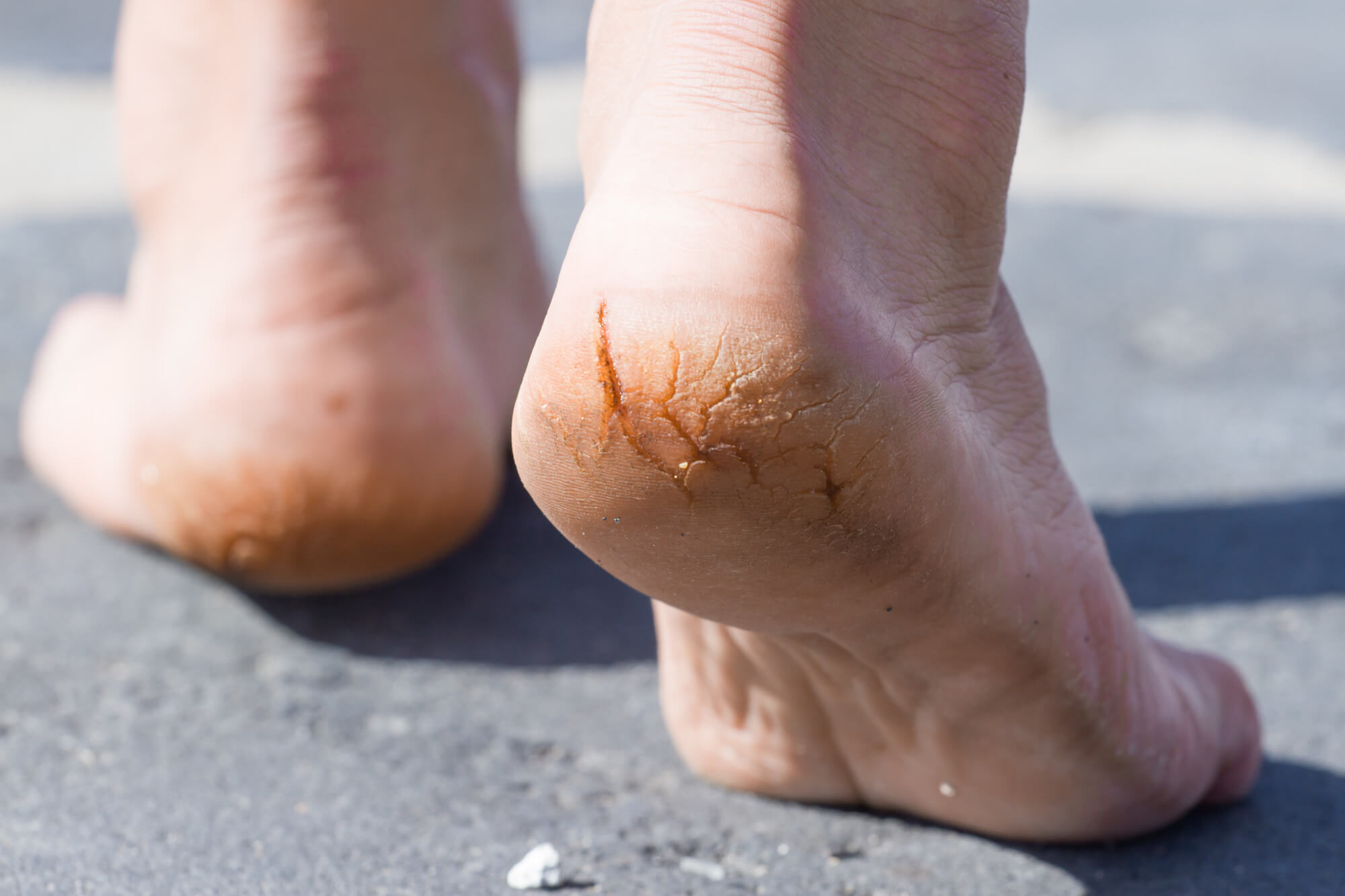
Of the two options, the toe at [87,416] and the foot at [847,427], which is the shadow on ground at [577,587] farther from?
the foot at [847,427]

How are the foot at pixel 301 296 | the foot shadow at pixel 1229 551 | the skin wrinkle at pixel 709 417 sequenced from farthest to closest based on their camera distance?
the foot shadow at pixel 1229 551 → the foot at pixel 301 296 → the skin wrinkle at pixel 709 417

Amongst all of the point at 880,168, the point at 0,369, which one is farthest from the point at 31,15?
the point at 880,168

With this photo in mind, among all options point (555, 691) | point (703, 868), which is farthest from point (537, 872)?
point (555, 691)

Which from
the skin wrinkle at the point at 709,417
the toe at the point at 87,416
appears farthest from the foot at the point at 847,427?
the toe at the point at 87,416

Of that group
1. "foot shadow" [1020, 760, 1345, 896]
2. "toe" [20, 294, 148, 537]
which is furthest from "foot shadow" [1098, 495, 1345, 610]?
"toe" [20, 294, 148, 537]

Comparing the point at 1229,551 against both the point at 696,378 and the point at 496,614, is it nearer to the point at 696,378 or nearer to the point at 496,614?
the point at 496,614

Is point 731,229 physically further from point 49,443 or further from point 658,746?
point 49,443
